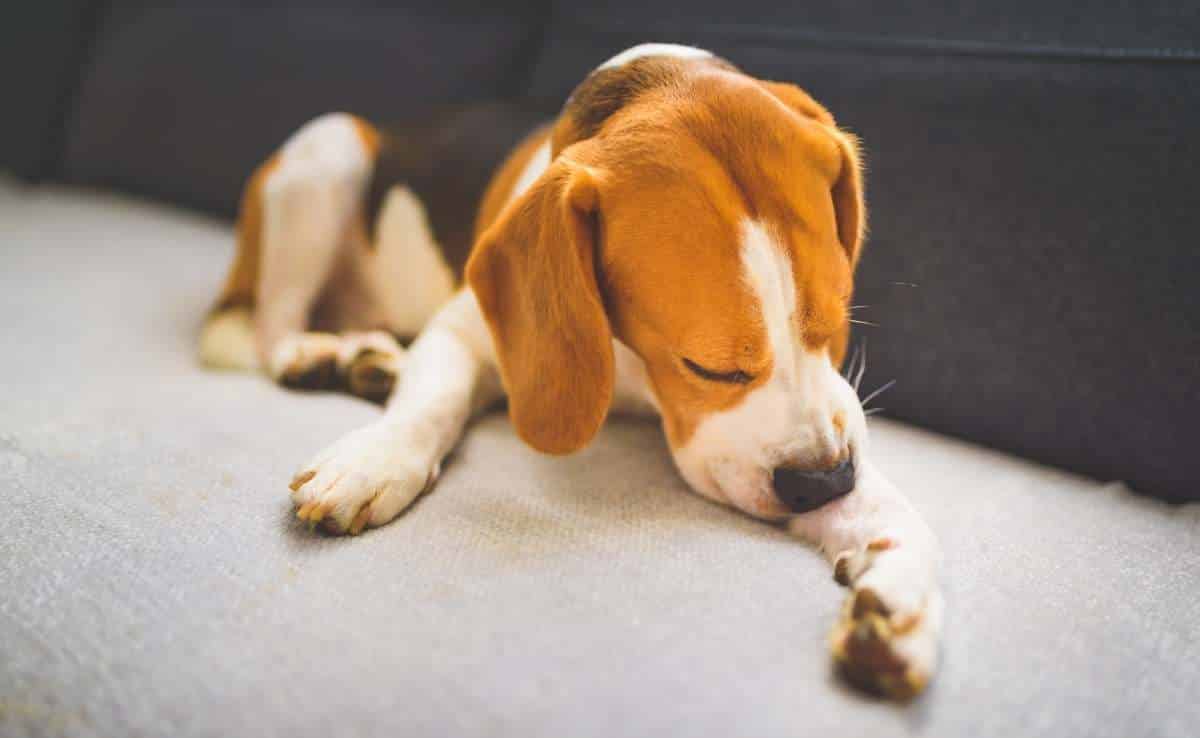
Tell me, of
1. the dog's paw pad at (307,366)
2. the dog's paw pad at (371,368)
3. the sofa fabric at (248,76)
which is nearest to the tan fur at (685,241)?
the dog's paw pad at (371,368)

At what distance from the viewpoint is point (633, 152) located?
1.15 metres

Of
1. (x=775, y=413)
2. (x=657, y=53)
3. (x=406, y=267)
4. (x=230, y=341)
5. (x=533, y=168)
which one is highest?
(x=657, y=53)

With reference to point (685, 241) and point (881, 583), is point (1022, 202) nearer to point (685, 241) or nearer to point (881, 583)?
point (685, 241)

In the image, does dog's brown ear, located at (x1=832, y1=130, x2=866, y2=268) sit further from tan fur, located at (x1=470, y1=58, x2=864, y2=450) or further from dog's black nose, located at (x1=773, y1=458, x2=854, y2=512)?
dog's black nose, located at (x1=773, y1=458, x2=854, y2=512)

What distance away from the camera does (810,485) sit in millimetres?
1024

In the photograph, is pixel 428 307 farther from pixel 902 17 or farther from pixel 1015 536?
pixel 1015 536

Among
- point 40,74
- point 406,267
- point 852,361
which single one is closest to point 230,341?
point 406,267

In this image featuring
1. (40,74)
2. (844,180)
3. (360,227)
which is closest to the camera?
(844,180)

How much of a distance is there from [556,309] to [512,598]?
1.39ft

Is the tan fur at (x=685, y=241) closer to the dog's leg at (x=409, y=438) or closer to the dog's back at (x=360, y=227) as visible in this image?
the dog's leg at (x=409, y=438)

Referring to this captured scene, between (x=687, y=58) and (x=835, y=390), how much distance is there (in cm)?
62

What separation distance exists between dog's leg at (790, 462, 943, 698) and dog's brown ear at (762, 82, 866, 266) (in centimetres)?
38

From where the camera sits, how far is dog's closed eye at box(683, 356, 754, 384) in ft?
3.57

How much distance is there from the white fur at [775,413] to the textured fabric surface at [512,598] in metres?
0.07
